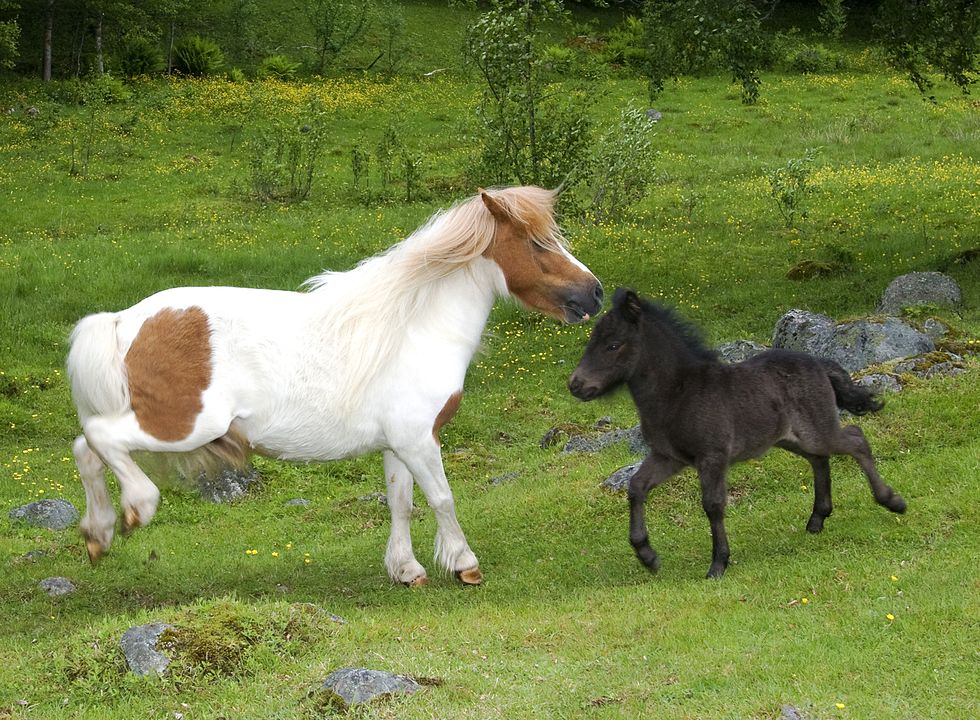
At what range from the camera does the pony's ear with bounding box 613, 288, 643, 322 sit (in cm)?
846

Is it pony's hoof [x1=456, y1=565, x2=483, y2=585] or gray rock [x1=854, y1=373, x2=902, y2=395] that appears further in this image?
gray rock [x1=854, y1=373, x2=902, y2=395]

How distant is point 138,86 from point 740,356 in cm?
3437

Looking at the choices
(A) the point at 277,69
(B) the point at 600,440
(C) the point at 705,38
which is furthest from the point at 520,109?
(A) the point at 277,69

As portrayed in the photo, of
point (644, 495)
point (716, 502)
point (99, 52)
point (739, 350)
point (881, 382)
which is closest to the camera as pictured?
point (716, 502)

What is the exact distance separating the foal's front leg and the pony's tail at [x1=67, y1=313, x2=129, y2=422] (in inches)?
165

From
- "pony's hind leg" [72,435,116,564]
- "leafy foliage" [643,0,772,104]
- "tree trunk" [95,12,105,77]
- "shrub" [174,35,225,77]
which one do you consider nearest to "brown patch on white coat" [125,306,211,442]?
"pony's hind leg" [72,435,116,564]

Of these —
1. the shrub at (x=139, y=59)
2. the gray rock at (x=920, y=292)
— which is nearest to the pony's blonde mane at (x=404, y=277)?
the gray rock at (x=920, y=292)

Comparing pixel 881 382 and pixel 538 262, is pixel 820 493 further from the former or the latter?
pixel 881 382

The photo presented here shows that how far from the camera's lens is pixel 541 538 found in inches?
408

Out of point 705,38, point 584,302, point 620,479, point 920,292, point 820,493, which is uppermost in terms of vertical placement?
point 705,38

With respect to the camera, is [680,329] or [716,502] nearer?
[716,502]

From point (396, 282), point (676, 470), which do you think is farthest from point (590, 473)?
point (396, 282)

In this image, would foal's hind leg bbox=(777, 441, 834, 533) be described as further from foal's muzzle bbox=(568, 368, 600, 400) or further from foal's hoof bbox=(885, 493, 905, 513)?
foal's muzzle bbox=(568, 368, 600, 400)

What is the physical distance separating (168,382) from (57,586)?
229 cm
